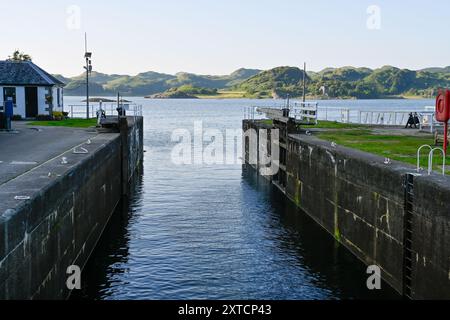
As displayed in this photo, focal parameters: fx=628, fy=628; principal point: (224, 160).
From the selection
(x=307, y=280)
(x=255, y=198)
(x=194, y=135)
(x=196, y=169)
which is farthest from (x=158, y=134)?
(x=307, y=280)

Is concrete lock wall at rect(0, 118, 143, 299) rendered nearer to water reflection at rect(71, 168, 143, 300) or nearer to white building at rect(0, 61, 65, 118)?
water reflection at rect(71, 168, 143, 300)

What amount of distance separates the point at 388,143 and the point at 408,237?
15234 mm

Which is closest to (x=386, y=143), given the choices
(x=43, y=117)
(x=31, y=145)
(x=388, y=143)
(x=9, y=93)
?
(x=388, y=143)

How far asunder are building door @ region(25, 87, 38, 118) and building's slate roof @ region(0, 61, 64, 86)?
0.56 m

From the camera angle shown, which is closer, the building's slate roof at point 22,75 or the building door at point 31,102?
the building door at point 31,102

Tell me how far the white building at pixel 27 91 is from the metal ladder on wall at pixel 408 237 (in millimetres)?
41015

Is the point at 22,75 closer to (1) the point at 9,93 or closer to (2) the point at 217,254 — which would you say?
(1) the point at 9,93

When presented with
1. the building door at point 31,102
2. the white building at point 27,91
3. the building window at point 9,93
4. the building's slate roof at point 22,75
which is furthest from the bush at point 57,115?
the building window at point 9,93

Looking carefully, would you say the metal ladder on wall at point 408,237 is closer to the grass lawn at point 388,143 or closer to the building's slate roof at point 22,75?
the grass lawn at point 388,143

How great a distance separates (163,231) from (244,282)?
742cm

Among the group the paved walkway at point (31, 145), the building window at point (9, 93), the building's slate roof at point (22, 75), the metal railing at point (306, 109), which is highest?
the building's slate roof at point (22, 75)

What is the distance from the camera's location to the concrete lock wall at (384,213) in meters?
15.5

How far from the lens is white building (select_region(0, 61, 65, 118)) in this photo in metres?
52.3
